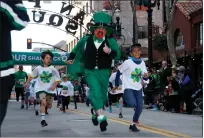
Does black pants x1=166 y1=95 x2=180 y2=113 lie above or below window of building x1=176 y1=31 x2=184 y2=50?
below

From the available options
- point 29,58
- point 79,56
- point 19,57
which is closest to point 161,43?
point 29,58

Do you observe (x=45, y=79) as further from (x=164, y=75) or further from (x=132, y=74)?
(x=164, y=75)

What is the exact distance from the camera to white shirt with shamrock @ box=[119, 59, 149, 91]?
941 centimetres

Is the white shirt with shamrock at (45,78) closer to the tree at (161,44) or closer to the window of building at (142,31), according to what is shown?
the tree at (161,44)

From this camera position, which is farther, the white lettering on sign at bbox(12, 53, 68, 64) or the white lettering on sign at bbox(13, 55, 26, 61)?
the white lettering on sign at bbox(13, 55, 26, 61)

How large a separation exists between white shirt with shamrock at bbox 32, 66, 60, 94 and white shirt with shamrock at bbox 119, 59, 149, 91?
1706 mm

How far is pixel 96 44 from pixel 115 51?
36 cm

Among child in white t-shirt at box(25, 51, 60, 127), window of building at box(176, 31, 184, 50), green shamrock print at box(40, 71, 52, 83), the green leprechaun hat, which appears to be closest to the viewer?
the green leprechaun hat

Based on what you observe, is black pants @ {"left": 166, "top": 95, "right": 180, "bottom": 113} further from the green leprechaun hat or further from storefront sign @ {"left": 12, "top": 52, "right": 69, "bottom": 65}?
storefront sign @ {"left": 12, "top": 52, "right": 69, "bottom": 65}

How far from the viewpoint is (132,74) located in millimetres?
9453

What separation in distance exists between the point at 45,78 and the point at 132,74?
198 centimetres

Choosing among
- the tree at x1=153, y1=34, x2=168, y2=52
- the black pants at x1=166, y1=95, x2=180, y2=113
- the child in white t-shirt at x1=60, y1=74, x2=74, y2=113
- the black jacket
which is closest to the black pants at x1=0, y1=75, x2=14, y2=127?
the black jacket

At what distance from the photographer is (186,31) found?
1228 inches

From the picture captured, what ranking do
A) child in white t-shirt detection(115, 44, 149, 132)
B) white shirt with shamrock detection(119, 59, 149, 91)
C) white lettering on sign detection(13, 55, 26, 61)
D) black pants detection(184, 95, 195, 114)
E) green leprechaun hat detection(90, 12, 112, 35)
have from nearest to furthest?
green leprechaun hat detection(90, 12, 112, 35) < child in white t-shirt detection(115, 44, 149, 132) < white shirt with shamrock detection(119, 59, 149, 91) < black pants detection(184, 95, 195, 114) < white lettering on sign detection(13, 55, 26, 61)
